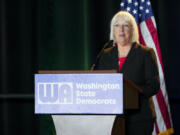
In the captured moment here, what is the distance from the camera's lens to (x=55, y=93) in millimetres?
1854

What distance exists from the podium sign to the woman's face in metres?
0.61

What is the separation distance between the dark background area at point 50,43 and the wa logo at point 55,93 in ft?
7.44

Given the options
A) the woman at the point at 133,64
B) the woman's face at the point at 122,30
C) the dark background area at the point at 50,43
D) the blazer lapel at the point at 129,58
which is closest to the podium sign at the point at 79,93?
the woman at the point at 133,64

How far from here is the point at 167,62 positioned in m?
3.93

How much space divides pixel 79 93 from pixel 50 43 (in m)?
2.50

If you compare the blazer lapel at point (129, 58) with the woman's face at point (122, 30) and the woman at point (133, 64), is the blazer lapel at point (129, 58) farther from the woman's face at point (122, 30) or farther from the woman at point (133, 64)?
the woman's face at point (122, 30)

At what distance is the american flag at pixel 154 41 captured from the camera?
3.42 metres

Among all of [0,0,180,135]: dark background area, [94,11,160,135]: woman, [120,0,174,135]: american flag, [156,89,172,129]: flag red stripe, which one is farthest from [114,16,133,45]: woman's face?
[0,0,180,135]: dark background area

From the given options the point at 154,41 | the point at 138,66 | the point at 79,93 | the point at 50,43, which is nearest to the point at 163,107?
the point at 154,41

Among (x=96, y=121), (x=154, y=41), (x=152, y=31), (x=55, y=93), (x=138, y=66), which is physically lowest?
(x=96, y=121)

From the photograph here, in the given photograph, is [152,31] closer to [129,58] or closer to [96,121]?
[129,58]

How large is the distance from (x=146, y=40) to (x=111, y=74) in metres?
1.72

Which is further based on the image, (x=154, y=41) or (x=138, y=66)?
(x=154, y=41)

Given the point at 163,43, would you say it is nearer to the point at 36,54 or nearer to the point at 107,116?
the point at 36,54
